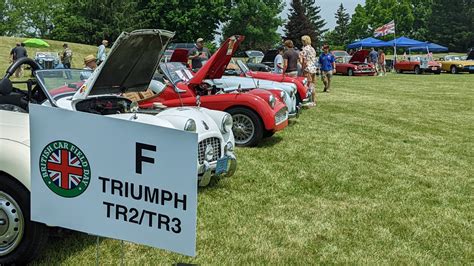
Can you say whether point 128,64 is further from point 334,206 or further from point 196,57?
point 196,57

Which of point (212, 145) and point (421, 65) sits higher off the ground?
point (421, 65)

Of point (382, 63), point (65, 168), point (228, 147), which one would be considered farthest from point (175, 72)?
point (382, 63)

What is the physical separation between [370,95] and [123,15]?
47421 mm

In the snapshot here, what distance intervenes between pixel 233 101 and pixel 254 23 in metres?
67.8

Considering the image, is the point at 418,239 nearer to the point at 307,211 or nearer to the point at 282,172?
the point at 307,211

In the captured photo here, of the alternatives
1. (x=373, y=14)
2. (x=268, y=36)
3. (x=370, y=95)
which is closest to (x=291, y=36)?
(x=268, y=36)

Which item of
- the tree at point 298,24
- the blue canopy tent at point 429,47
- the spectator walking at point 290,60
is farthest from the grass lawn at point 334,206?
the tree at point 298,24

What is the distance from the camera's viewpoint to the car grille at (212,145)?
513 cm

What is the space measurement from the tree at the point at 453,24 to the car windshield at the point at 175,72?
236 ft

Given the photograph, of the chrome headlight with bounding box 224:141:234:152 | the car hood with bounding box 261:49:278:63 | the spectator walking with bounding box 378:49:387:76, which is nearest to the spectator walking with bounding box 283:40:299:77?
the chrome headlight with bounding box 224:141:234:152

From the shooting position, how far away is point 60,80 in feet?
16.6

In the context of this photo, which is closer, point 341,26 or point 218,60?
point 218,60

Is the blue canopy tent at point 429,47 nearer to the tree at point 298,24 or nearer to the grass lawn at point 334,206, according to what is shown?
the tree at point 298,24

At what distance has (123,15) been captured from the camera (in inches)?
2311
